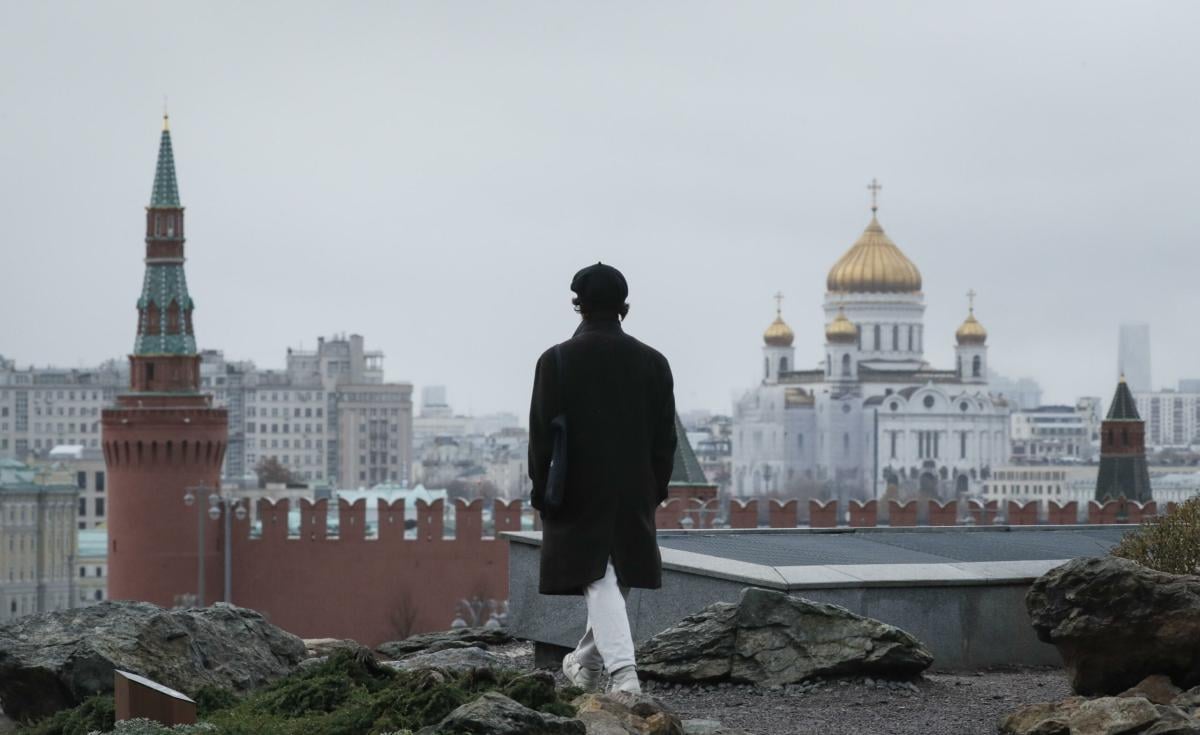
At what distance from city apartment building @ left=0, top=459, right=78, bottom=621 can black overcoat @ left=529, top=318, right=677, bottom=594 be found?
72498mm

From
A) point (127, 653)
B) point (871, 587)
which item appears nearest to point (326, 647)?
point (127, 653)

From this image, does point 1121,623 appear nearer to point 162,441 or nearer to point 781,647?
point 781,647

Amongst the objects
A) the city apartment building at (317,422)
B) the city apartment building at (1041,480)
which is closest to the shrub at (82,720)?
the city apartment building at (1041,480)

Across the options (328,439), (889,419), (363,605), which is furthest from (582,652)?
(328,439)

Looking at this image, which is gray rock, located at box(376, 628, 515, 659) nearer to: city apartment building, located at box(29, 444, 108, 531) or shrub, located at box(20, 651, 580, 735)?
shrub, located at box(20, 651, 580, 735)

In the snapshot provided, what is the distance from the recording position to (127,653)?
8.38 m

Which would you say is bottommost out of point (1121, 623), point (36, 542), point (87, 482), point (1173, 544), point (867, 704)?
point (36, 542)

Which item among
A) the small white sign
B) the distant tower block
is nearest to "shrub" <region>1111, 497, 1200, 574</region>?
the small white sign

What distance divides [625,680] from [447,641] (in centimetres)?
331

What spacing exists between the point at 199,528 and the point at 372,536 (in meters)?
2.64

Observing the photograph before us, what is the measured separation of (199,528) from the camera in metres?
39.2

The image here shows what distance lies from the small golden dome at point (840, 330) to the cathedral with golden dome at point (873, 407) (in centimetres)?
5

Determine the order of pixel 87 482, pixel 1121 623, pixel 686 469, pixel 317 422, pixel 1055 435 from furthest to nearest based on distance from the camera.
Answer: pixel 1055 435, pixel 317 422, pixel 87 482, pixel 686 469, pixel 1121 623

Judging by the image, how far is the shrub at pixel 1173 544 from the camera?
9539 mm
